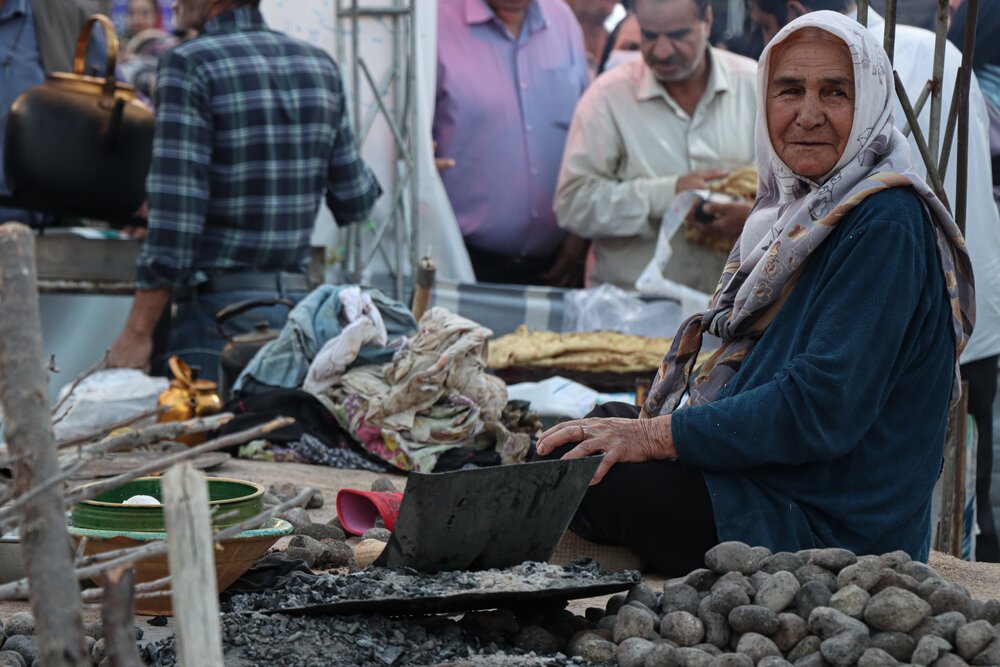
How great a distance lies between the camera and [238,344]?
5.60m

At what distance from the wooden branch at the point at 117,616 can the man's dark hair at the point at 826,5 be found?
14.6 feet

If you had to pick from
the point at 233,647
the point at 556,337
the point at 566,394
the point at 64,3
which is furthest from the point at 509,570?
the point at 64,3

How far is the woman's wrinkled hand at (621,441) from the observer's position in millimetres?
2965

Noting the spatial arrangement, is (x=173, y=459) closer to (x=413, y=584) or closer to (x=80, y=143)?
(x=413, y=584)

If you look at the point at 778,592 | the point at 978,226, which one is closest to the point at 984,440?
the point at 978,226

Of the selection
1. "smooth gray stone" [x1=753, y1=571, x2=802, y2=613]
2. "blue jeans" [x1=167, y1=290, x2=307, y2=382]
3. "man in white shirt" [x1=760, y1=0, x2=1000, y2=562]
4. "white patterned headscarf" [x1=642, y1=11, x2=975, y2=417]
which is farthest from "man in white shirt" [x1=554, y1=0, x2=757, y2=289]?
"smooth gray stone" [x1=753, y1=571, x2=802, y2=613]

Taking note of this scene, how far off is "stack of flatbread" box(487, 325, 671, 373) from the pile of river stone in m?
2.99

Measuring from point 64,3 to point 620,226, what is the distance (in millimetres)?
3120

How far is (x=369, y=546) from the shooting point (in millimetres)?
3234

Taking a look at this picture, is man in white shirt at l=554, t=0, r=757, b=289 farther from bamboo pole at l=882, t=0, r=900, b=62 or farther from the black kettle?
bamboo pole at l=882, t=0, r=900, b=62

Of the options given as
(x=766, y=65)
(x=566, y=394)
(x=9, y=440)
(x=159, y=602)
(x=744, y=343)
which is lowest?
(x=566, y=394)

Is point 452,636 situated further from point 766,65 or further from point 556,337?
point 556,337

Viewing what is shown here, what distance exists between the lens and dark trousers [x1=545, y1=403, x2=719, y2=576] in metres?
2.98

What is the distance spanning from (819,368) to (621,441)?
1.53ft
